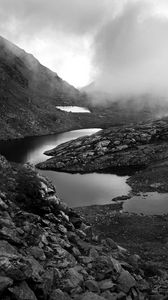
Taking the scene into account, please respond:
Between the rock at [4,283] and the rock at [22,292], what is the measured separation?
31cm

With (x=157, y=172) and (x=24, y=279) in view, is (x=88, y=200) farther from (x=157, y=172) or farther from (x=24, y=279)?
(x=24, y=279)

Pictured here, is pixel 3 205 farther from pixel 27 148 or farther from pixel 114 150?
pixel 27 148

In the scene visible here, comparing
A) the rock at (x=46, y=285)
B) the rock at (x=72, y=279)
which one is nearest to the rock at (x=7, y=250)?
the rock at (x=46, y=285)

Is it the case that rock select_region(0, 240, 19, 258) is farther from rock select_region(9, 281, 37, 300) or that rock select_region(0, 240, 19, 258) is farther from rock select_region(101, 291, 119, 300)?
rock select_region(101, 291, 119, 300)

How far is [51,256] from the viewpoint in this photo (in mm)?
25094

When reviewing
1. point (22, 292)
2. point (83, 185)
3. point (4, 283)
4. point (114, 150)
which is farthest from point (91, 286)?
point (114, 150)

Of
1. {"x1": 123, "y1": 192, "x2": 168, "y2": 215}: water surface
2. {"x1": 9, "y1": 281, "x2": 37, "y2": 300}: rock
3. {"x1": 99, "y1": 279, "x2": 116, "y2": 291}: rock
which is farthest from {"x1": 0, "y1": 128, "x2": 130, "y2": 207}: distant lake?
{"x1": 9, "y1": 281, "x2": 37, "y2": 300}: rock

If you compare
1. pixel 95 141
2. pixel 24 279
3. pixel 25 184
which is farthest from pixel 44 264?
pixel 95 141

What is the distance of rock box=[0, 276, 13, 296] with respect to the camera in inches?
733

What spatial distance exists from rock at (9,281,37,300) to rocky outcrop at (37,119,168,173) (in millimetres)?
77239

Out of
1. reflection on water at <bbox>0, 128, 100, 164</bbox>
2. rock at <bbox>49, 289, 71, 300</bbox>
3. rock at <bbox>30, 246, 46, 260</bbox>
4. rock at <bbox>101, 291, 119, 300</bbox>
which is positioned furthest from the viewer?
reflection on water at <bbox>0, 128, 100, 164</bbox>

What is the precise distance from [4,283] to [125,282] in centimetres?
971

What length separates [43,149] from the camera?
13450cm

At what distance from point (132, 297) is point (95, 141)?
320ft
